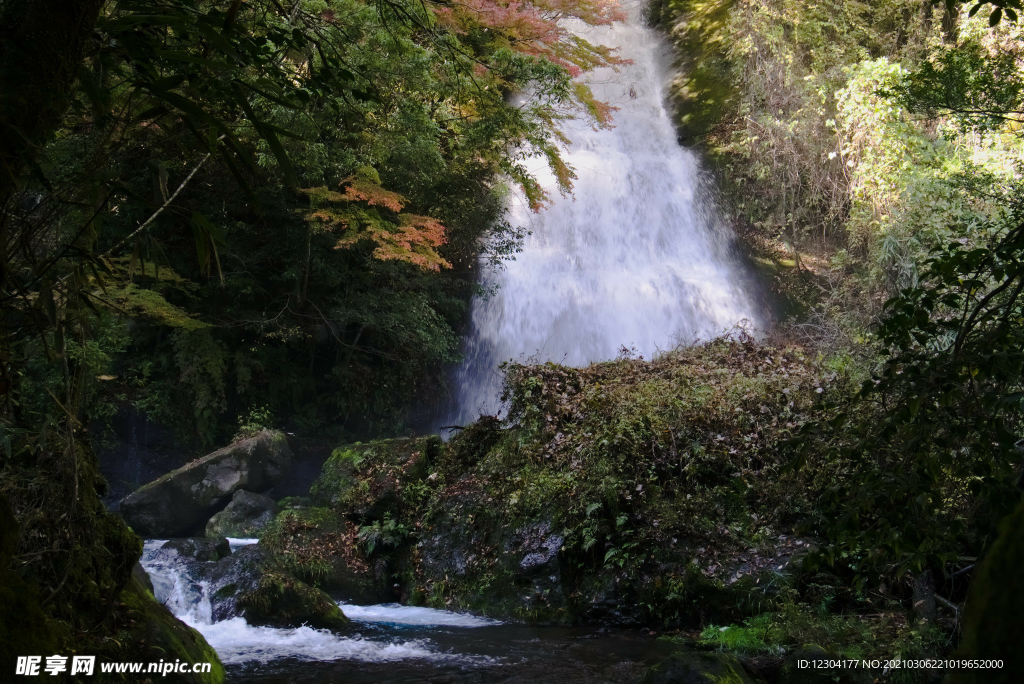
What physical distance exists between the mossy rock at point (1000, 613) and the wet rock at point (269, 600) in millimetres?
6897

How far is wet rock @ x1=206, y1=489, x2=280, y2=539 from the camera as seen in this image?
9914 mm

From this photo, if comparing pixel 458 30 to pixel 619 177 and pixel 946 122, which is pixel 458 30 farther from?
pixel 946 122

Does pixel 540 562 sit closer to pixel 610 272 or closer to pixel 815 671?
pixel 815 671

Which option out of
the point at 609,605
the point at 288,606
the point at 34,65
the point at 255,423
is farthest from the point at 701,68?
the point at 34,65

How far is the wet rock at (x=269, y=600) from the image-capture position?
6.79 metres

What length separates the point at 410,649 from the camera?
6.02m

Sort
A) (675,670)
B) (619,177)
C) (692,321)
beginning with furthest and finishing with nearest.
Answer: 1. (619,177)
2. (692,321)
3. (675,670)

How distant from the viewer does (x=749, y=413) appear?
784cm

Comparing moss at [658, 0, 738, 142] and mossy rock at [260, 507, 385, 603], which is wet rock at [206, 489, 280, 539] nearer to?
mossy rock at [260, 507, 385, 603]

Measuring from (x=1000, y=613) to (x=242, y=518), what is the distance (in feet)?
34.8

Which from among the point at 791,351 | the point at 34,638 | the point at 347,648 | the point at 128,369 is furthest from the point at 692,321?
the point at 34,638

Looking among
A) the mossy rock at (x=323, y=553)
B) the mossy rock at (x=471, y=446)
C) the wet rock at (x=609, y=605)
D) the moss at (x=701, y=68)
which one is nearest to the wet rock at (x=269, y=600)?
the mossy rock at (x=323, y=553)

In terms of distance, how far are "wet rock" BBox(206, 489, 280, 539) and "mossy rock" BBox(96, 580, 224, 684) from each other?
6.06 meters

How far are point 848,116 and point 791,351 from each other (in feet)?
17.6
